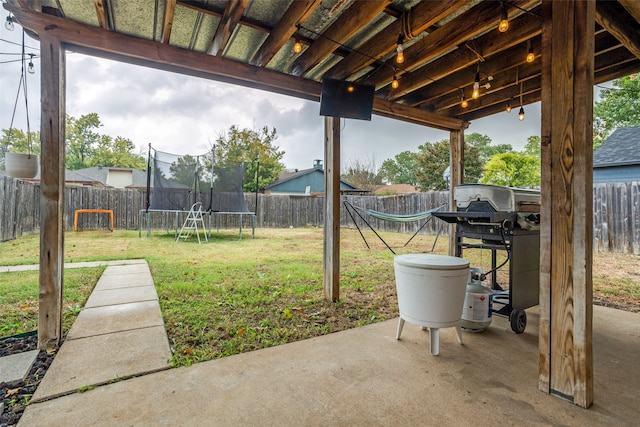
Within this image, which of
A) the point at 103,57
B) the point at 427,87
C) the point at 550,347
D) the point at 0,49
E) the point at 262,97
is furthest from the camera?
the point at 262,97

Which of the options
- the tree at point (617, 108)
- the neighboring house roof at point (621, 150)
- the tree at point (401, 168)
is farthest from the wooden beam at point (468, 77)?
the tree at point (401, 168)

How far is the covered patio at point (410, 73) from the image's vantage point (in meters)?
1.28

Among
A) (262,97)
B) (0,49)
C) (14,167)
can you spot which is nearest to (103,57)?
(0,49)

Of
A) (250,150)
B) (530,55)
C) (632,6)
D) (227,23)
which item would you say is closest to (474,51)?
(530,55)

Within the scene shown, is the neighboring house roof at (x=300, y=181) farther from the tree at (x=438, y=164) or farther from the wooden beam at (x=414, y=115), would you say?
the wooden beam at (x=414, y=115)

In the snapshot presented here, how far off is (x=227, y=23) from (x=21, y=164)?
2.46 meters

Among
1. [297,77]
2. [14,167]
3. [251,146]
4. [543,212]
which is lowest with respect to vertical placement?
[543,212]

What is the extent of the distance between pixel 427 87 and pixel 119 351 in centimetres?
338

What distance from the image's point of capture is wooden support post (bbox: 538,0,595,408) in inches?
49.4

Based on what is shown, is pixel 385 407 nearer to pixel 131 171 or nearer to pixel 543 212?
pixel 543 212

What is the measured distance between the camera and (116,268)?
382 centimetres

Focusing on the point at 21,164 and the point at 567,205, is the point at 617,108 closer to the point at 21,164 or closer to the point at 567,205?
the point at 567,205

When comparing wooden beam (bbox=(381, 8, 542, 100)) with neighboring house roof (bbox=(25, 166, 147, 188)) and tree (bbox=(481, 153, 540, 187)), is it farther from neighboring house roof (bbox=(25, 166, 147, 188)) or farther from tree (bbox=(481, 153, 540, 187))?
neighboring house roof (bbox=(25, 166, 147, 188))

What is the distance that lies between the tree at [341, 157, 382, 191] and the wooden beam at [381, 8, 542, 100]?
15640 mm
